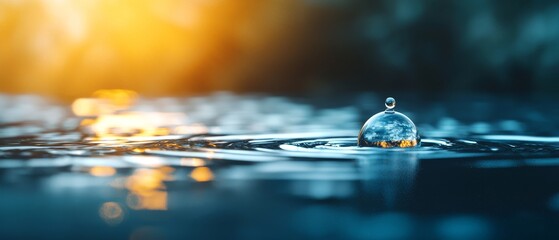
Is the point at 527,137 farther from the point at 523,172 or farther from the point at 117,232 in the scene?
the point at 117,232

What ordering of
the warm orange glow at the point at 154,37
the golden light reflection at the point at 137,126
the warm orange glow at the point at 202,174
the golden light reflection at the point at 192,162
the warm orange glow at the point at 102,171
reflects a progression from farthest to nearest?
1. the warm orange glow at the point at 154,37
2. the golden light reflection at the point at 137,126
3. the golden light reflection at the point at 192,162
4. the warm orange glow at the point at 102,171
5. the warm orange glow at the point at 202,174

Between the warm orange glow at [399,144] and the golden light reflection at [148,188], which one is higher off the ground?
the warm orange glow at [399,144]

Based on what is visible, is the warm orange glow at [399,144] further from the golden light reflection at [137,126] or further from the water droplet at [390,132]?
the golden light reflection at [137,126]

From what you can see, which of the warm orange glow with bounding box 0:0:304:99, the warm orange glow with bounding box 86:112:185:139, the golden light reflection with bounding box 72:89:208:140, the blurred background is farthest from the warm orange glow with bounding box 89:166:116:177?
the warm orange glow with bounding box 0:0:304:99

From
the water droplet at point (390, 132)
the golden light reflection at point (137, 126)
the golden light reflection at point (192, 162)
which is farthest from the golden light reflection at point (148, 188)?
A: the golden light reflection at point (137, 126)

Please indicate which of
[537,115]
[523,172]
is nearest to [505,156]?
[523,172]

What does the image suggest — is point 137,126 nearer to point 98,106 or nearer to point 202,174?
point 202,174
